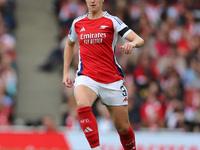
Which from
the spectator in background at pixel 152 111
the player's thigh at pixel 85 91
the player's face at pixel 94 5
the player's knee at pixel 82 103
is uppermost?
the player's face at pixel 94 5

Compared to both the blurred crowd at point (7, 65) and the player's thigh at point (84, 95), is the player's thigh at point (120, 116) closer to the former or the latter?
the player's thigh at point (84, 95)

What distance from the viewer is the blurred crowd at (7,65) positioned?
12523mm

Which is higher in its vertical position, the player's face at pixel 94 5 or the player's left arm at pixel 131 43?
the player's face at pixel 94 5

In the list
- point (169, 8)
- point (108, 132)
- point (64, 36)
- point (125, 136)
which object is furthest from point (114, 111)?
point (169, 8)

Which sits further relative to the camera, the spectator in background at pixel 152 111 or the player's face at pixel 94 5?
the spectator in background at pixel 152 111

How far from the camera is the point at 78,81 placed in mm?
6750

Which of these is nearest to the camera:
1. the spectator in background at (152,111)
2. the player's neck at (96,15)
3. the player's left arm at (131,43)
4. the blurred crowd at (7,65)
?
the player's left arm at (131,43)

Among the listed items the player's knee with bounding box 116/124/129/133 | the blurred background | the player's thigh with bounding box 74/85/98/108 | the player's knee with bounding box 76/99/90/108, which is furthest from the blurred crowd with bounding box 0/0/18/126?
the player's knee with bounding box 76/99/90/108

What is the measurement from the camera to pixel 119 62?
13617 mm

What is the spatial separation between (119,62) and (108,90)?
22.4ft

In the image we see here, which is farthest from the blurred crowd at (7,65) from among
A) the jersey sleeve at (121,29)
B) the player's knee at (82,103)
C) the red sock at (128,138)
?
the jersey sleeve at (121,29)

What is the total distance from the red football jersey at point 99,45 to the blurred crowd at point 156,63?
16.7 ft

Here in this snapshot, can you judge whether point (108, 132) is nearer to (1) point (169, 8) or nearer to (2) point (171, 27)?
(2) point (171, 27)

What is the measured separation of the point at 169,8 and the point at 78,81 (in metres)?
10.7
